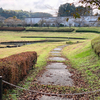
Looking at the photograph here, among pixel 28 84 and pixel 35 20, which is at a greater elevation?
pixel 35 20

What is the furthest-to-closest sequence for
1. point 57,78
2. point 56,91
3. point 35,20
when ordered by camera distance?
1. point 35,20
2. point 57,78
3. point 56,91

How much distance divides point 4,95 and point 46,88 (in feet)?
6.95

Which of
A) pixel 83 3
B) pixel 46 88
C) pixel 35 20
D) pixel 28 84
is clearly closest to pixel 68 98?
pixel 46 88

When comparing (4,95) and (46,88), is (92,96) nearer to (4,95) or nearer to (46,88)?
(46,88)

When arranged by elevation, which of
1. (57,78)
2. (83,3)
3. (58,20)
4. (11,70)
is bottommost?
(57,78)

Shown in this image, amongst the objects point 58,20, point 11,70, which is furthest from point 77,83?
point 58,20

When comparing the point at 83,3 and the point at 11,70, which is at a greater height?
the point at 83,3

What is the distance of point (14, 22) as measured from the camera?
92.6 meters

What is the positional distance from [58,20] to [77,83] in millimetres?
86752

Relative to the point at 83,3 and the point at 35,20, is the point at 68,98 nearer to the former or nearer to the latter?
the point at 83,3

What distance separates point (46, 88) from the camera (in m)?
6.25

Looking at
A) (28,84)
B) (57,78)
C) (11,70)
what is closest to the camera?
(11,70)

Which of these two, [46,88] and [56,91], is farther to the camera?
[46,88]

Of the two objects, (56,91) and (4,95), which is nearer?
(4,95)
